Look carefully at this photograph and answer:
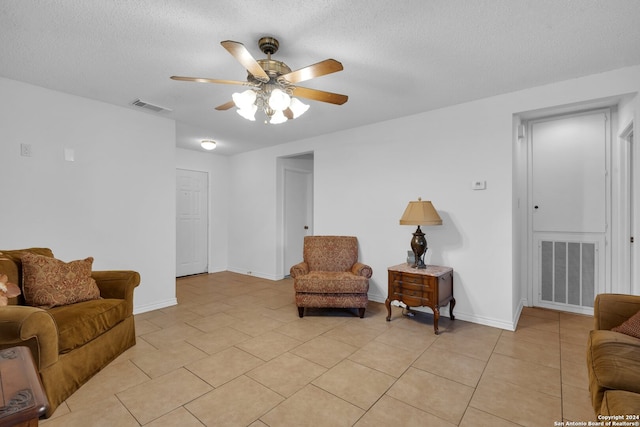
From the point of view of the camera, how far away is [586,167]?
326 cm

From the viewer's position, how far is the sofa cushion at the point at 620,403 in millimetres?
1112

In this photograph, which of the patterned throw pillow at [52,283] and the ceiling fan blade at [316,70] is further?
the patterned throw pillow at [52,283]

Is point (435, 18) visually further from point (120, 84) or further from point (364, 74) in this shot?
point (120, 84)

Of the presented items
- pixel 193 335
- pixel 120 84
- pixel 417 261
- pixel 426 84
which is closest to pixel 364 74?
pixel 426 84

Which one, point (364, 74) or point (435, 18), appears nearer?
point (435, 18)

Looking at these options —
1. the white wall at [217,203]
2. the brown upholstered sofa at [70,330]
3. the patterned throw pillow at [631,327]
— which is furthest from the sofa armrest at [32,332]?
the white wall at [217,203]

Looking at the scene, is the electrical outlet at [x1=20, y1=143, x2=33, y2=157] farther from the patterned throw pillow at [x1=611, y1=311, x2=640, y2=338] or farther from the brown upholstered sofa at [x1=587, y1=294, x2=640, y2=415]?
the patterned throw pillow at [x1=611, y1=311, x2=640, y2=338]

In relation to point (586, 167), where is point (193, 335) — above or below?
below

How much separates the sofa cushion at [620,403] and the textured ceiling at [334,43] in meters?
2.00

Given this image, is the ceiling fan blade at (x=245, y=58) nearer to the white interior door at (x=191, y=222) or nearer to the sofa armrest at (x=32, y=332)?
the sofa armrest at (x=32, y=332)

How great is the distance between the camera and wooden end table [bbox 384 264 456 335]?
2926 mm

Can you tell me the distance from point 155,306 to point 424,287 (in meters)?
3.14

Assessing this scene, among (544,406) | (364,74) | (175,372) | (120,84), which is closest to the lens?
(544,406)

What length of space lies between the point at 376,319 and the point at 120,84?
3.47m
